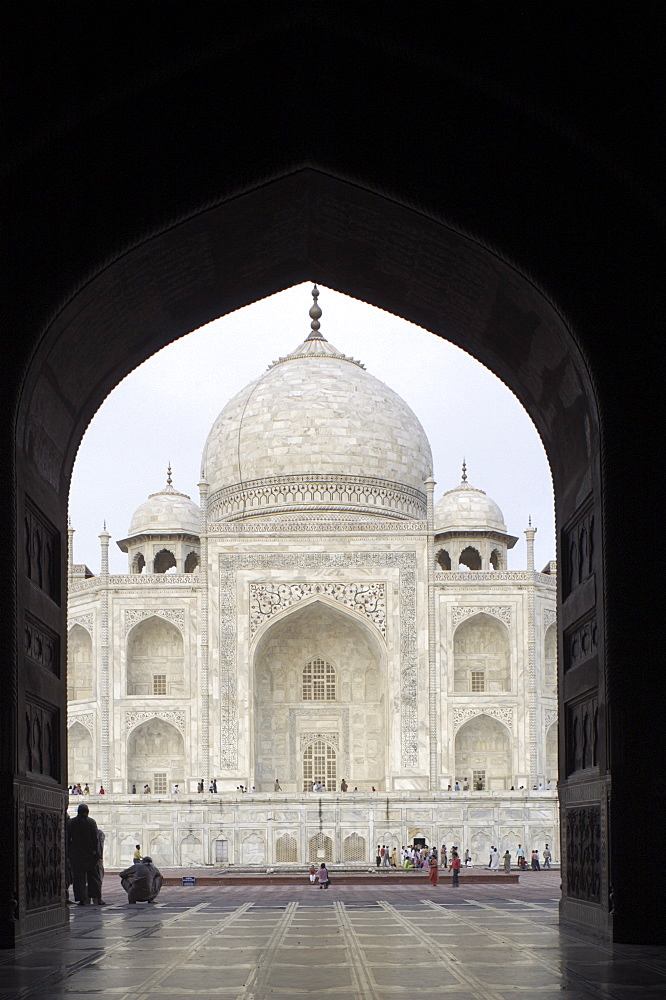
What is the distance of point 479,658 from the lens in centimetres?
3081

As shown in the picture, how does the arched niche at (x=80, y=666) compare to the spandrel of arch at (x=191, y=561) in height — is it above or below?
below

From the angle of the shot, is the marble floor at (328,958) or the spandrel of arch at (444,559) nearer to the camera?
the marble floor at (328,958)

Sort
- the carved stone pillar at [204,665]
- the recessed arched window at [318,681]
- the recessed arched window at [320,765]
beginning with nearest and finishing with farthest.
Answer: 1. the carved stone pillar at [204,665]
2. the recessed arched window at [320,765]
3. the recessed arched window at [318,681]

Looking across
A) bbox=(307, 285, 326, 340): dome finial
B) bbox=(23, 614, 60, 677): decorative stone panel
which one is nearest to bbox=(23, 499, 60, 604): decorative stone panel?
bbox=(23, 614, 60, 677): decorative stone panel

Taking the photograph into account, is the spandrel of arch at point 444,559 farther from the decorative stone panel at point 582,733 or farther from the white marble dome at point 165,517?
the decorative stone panel at point 582,733

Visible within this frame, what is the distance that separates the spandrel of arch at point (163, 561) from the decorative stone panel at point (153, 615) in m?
4.74

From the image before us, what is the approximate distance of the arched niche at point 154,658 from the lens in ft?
100

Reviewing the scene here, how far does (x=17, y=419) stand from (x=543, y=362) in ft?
10.8

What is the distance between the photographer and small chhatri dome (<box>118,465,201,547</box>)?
3419 cm

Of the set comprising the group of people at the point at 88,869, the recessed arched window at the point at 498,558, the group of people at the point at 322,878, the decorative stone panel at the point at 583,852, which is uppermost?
the recessed arched window at the point at 498,558

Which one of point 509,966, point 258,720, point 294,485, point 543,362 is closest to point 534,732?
point 258,720

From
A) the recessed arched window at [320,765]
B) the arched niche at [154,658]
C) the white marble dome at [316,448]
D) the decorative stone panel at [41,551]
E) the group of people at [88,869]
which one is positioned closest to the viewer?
the decorative stone panel at [41,551]

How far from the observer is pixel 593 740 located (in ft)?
26.1

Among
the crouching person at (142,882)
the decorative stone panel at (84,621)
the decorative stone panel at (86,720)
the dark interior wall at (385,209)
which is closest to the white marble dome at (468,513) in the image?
the decorative stone panel at (84,621)
